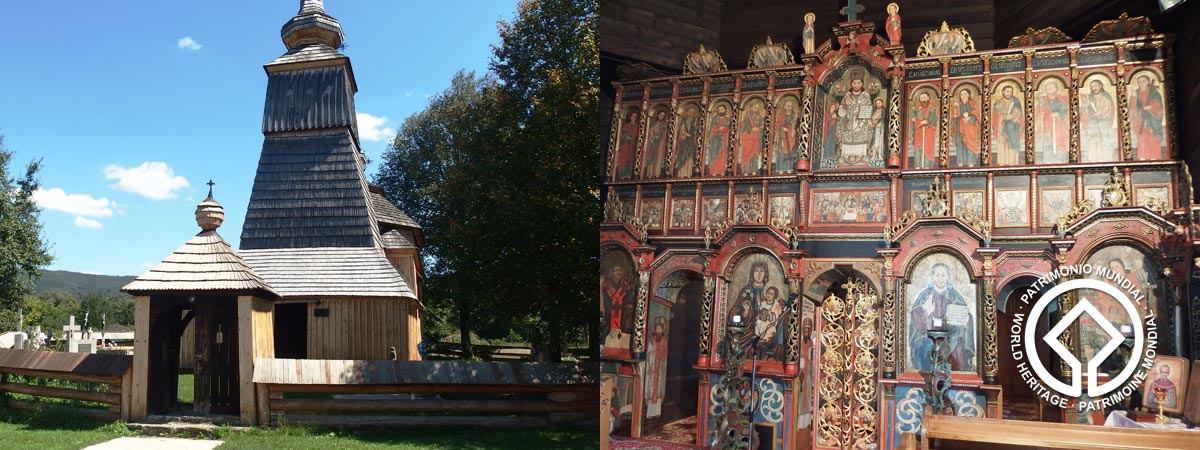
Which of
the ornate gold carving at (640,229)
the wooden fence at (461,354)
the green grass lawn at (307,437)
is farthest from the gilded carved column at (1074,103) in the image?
the wooden fence at (461,354)

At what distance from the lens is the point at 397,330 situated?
28.7ft

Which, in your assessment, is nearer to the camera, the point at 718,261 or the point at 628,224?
the point at 718,261

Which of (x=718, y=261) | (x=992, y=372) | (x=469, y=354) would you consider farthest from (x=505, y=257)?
(x=469, y=354)

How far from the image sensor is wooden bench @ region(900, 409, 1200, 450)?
2510 mm

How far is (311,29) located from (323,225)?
2.61 meters

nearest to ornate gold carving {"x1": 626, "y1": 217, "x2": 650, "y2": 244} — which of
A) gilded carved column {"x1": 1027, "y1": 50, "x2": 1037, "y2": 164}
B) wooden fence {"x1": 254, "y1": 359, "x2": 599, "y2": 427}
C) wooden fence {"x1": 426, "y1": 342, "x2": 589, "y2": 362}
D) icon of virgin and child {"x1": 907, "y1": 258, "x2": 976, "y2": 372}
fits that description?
icon of virgin and child {"x1": 907, "y1": 258, "x2": 976, "y2": 372}

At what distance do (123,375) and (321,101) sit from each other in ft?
14.5

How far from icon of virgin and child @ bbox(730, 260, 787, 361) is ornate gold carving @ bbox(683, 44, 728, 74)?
2.63ft

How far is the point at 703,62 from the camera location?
10.9 ft

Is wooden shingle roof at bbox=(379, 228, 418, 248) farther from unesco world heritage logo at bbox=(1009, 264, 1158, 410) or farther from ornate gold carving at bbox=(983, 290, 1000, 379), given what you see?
unesco world heritage logo at bbox=(1009, 264, 1158, 410)

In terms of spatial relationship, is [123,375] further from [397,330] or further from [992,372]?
[992,372]

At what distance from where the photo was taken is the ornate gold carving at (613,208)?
337cm

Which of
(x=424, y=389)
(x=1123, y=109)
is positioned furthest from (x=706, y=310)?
(x=424, y=389)

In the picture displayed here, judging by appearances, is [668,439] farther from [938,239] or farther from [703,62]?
[703,62]
